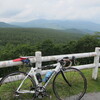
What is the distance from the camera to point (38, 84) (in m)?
2.88

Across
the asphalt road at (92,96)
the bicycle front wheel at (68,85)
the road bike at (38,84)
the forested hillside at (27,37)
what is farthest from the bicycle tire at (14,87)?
the forested hillside at (27,37)

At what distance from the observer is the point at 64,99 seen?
326cm

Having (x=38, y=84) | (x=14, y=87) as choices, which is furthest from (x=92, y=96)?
(x=14, y=87)

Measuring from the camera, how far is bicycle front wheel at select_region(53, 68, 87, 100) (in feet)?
10.3

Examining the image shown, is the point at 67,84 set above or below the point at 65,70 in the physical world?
below

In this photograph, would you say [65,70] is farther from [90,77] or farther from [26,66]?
[90,77]

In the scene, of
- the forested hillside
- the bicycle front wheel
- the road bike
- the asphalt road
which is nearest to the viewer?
the road bike

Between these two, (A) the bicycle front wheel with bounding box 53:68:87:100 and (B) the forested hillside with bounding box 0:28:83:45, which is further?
(B) the forested hillside with bounding box 0:28:83:45

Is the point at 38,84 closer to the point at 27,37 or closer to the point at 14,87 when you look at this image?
the point at 14,87

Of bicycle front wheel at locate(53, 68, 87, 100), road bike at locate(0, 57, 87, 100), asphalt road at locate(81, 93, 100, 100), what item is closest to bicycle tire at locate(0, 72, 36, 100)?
road bike at locate(0, 57, 87, 100)

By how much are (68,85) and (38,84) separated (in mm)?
851

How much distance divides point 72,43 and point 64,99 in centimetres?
3565

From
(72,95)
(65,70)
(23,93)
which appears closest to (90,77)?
(72,95)

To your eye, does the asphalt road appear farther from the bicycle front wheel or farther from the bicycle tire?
the bicycle tire
